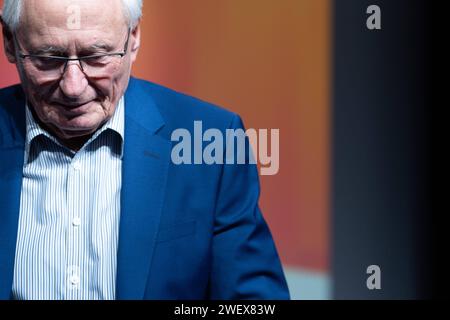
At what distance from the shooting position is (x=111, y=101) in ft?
5.63

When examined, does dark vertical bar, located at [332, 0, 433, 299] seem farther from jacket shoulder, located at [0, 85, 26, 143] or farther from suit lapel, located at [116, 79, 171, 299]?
jacket shoulder, located at [0, 85, 26, 143]

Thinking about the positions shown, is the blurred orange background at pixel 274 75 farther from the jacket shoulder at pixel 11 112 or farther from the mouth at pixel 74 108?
the mouth at pixel 74 108

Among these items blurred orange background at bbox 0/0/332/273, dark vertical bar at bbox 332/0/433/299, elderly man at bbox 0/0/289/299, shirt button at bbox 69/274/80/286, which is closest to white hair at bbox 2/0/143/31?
elderly man at bbox 0/0/289/299

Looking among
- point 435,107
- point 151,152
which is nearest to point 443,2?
point 435,107

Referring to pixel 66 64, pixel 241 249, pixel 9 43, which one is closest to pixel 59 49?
pixel 66 64

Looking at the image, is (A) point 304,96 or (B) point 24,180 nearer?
(B) point 24,180

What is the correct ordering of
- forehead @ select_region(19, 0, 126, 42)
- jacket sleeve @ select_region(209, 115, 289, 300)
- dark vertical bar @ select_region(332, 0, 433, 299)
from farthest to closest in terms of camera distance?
dark vertical bar @ select_region(332, 0, 433, 299)
jacket sleeve @ select_region(209, 115, 289, 300)
forehead @ select_region(19, 0, 126, 42)

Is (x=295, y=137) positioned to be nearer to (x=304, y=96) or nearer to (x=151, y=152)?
(x=304, y=96)

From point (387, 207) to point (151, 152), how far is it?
2.52 feet

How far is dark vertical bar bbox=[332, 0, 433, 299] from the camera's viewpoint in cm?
214

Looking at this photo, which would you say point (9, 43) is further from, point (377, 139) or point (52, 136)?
point (377, 139)

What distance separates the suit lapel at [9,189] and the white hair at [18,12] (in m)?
0.22

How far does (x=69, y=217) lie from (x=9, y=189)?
14 centimetres

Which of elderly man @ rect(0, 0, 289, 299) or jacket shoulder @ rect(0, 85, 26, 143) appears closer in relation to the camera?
elderly man @ rect(0, 0, 289, 299)
